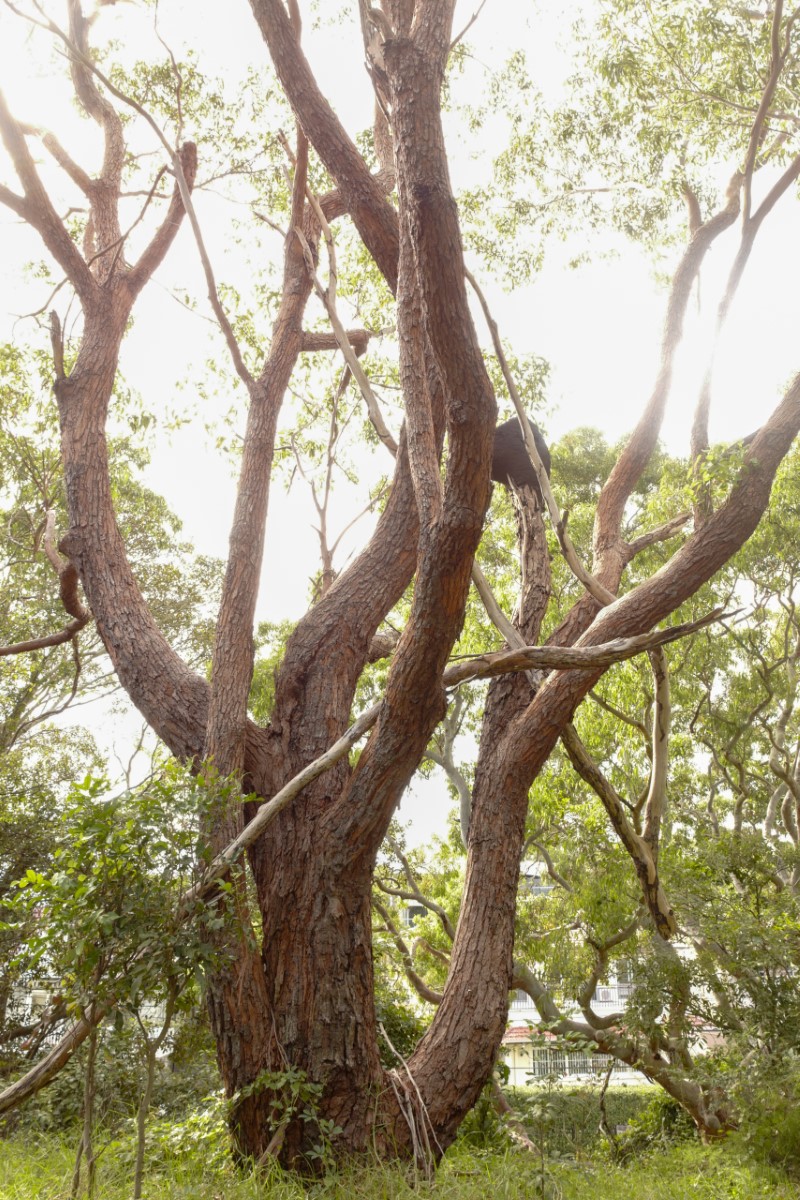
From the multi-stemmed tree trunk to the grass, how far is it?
172 mm

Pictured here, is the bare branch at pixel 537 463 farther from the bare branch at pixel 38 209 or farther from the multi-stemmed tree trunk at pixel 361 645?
the bare branch at pixel 38 209

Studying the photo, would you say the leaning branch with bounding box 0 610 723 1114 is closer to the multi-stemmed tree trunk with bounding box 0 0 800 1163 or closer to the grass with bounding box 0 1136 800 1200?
the multi-stemmed tree trunk with bounding box 0 0 800 1163

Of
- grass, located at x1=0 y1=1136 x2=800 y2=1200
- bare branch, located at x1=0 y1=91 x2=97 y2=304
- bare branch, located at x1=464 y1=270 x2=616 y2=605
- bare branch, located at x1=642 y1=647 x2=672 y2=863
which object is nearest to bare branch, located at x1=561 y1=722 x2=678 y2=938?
bare branch, located at x1=642 y1=647 x2=672 y2=863

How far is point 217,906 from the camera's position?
10.9ft

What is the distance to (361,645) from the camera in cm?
452

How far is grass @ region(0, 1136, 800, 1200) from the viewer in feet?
10.1

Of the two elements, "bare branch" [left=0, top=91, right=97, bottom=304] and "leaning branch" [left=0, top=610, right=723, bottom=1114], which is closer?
"leaning branch" [left=0, top=610, right=723, bottom=1114]

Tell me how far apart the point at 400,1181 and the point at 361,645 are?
229 centimetres

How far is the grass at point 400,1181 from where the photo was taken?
3.08m

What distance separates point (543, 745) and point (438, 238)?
91.1 inches

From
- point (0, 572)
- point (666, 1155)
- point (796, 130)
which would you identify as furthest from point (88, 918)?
point (0, 572)

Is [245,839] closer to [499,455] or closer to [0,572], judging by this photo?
[499,455]

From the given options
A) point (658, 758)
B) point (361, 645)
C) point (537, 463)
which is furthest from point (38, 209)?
point (658, 758)

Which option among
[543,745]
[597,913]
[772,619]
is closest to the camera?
[543,745]
